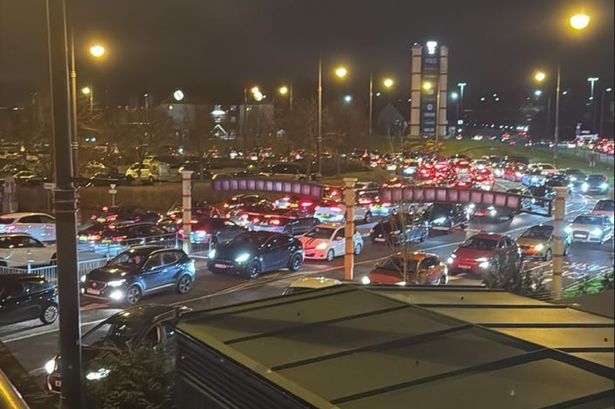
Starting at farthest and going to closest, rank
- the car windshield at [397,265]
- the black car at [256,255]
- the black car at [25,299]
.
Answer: the black car at [256,255] → the car windshield at [397,265] → the black car at [25,299]

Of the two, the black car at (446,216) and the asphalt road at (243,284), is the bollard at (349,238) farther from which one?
the black car at (446,216)

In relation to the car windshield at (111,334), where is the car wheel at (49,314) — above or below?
below

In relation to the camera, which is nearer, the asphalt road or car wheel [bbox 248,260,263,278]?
the asphalt road

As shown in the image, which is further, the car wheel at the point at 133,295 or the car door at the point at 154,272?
the car door at the point at 154,272

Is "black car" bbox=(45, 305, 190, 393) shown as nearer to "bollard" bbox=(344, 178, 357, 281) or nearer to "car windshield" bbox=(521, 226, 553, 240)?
"bollard" bbox=(344, 178, 357, 281)

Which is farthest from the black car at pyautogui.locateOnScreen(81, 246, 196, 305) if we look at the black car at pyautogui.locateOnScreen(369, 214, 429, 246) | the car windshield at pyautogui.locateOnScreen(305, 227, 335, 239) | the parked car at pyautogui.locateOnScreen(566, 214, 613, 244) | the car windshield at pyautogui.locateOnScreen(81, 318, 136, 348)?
the parked car at pyautogui.locateOnScreen(566, 214, 613, 244)

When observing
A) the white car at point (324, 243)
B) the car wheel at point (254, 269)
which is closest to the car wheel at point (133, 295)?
the car wheel at point (254, 269)

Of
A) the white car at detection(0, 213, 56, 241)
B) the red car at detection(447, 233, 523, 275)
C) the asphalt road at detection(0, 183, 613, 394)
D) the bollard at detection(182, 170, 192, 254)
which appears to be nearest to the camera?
the asphalt road at detection(0, 183, 613, 394)
